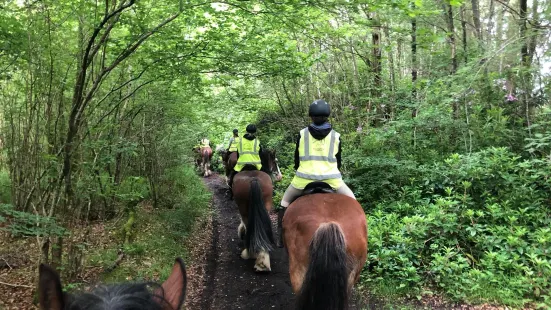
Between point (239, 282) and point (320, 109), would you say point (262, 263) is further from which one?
point (320, 109)

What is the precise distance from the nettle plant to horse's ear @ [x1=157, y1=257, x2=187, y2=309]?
3.85 m

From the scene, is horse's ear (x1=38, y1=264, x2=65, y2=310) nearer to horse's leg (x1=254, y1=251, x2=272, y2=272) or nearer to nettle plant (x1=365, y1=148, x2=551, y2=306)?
nettle plant (x1=365, y1=148, x2=551, y2=306)

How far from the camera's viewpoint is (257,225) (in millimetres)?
5930

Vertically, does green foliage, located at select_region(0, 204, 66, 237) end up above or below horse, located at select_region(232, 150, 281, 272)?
above

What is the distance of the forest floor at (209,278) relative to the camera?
428cm

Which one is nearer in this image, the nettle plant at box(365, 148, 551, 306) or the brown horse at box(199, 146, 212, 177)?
the nettle plant at box(365, 148, 551, 306)

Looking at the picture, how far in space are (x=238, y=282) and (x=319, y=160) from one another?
112 inches

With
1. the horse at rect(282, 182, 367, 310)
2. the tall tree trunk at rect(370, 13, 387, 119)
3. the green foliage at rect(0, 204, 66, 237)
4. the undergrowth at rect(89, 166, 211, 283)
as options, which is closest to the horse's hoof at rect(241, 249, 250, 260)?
the undergrowth at rect(89, 166, 211, 283)

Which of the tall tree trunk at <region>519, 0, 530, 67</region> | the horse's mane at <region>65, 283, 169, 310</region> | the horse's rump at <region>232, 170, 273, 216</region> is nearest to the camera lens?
the horse's mane at <region>65, 283, 169, 310</region>

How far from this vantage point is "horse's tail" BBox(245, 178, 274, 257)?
5836mm

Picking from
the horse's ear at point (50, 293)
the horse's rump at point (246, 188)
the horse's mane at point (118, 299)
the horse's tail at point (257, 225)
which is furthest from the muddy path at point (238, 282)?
the horse's ear at point (50, 293)

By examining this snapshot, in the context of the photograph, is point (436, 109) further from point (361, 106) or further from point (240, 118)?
point (240, 118)

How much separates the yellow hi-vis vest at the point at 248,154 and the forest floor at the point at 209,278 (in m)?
1.81

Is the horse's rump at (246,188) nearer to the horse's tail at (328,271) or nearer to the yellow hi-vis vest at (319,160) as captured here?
the yellow hi-vis vest at (319,160)
